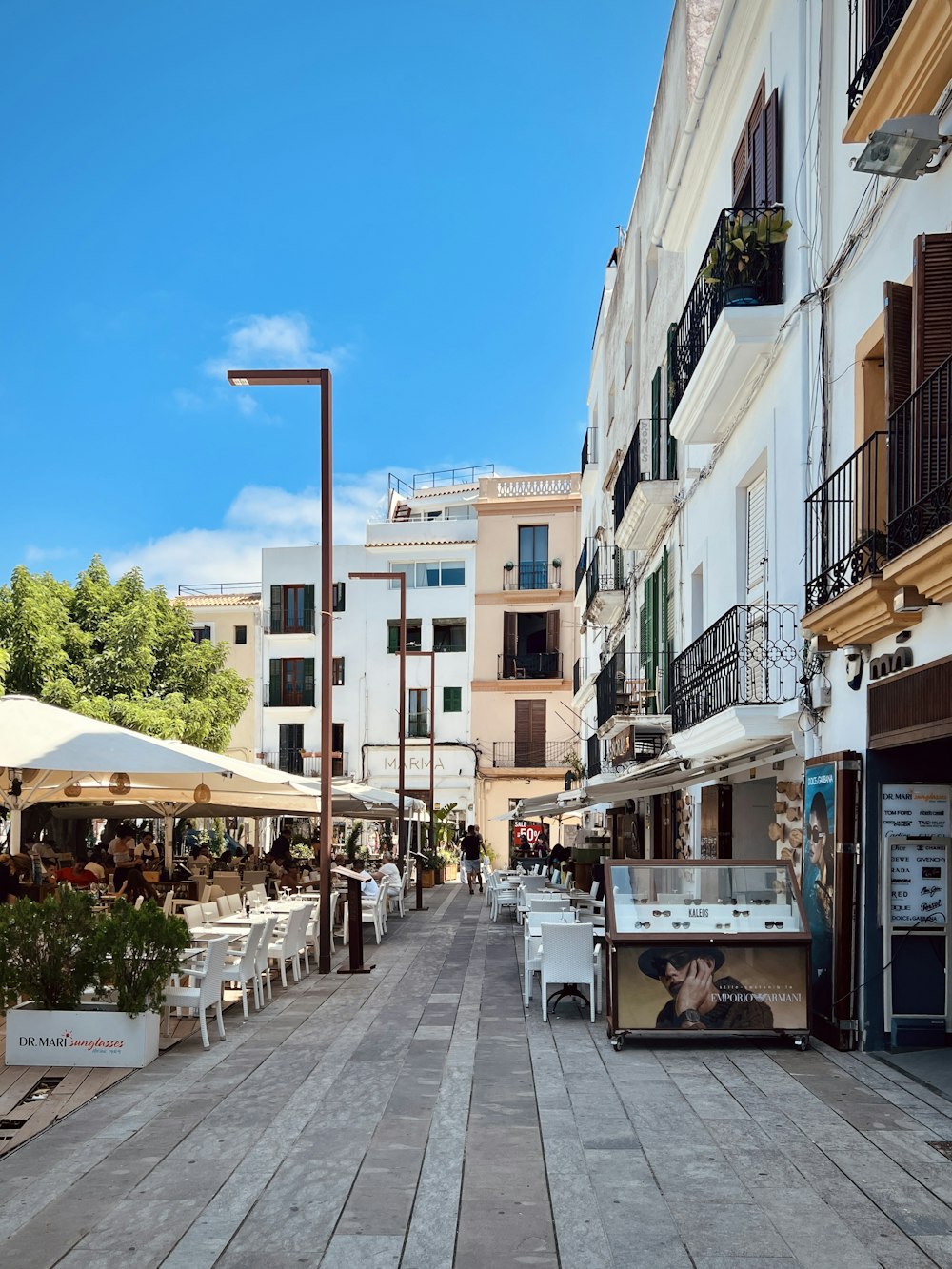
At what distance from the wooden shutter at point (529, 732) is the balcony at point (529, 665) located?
1.08 m

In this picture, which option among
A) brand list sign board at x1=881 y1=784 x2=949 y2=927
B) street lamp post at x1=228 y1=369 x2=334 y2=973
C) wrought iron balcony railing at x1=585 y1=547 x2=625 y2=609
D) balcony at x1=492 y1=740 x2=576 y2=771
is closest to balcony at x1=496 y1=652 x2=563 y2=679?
balcony at x1=492 y1=740 x2=576 y2=771

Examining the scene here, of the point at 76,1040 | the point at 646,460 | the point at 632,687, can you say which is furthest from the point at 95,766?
the point at 632,687

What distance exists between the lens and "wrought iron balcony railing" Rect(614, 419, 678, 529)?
19.9 m

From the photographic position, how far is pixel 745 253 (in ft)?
42.0

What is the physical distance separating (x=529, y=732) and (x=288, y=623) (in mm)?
10593

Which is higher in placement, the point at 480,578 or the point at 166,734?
the point at 480,578

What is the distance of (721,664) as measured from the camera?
13.6 metres

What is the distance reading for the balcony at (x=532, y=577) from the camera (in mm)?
50781

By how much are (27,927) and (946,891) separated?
708 centimetres

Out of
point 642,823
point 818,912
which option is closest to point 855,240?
point 818,912

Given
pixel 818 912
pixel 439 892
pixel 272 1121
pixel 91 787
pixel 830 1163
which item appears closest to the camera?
pixel 830 1163

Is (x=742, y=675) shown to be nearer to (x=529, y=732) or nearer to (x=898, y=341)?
(x=898, y=341)

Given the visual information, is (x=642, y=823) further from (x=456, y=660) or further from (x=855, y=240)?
(x=456, y=660)

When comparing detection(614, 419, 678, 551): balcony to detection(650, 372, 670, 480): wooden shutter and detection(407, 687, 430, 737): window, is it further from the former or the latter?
detection(407, 687, 430, 737): window
